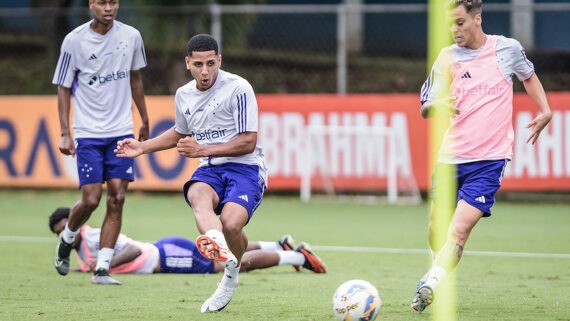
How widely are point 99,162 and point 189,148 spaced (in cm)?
218

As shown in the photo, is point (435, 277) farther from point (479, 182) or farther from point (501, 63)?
point (501, 63)

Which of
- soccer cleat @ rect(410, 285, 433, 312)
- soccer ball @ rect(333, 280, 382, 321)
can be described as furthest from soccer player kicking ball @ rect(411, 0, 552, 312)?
soccer ball @ rect(333, 280, 382, 321)

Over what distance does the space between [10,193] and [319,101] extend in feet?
19.7

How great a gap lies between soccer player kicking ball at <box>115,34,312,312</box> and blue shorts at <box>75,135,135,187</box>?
5.04 feet

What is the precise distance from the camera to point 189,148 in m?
7.68

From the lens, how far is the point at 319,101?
1775 cm

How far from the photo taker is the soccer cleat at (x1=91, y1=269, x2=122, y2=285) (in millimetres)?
9266

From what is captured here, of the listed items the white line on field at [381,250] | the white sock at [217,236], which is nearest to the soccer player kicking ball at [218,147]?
the white sock at [217,236]

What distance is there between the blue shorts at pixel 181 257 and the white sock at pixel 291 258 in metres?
0.63

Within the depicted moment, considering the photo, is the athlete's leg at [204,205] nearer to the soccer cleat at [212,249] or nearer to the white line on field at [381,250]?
the soccer cleat at [212,249]

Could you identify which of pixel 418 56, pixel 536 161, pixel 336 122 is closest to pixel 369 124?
pixel 336 122

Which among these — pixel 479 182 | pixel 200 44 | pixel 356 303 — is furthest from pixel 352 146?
pixel 356 303

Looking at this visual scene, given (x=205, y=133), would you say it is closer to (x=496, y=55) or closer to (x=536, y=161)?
(x=496, y=55)

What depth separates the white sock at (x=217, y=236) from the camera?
707 cm
